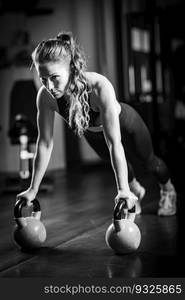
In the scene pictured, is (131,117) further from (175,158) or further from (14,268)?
(175,158)

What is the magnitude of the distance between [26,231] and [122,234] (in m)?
0.33

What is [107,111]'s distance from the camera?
1.53m

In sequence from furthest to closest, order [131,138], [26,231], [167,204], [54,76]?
1. [167,204]
2. [131,138]
3. [26,231]
4. [54,76]

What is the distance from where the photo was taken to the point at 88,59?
3.39m

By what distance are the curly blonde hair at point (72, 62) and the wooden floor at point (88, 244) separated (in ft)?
1.37

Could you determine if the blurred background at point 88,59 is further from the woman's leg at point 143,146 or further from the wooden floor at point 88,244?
the woman's leg at point 143,146

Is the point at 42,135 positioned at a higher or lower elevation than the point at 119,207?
higher

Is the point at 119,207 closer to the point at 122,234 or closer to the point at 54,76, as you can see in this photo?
the point at 122,234

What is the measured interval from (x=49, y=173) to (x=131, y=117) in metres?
1.90

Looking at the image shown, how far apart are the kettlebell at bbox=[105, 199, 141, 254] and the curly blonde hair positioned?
0.98 ft

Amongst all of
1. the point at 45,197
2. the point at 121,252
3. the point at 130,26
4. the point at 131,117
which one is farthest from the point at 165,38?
the point at 121,252

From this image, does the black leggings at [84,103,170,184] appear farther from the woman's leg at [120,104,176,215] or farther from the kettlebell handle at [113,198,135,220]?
the kettlebell handle at [113,198,135,220]

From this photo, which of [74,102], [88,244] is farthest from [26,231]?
[74,102]

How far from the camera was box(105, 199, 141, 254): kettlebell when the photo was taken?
1.51 meters
